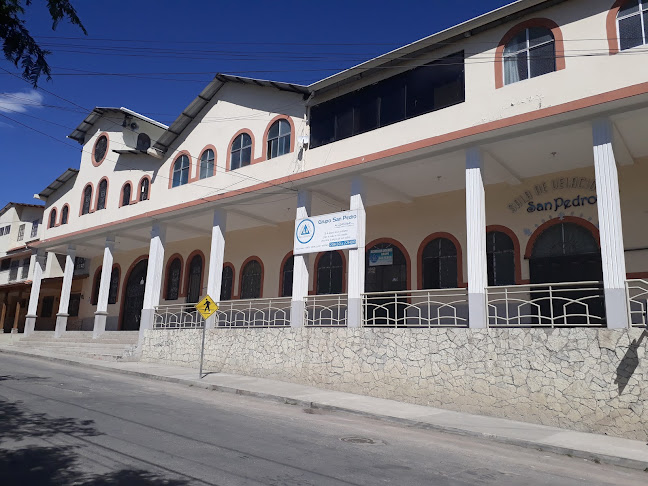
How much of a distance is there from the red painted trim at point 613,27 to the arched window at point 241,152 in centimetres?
1104

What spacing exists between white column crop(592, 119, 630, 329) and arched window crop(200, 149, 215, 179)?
12.9 meters

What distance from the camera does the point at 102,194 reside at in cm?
2473

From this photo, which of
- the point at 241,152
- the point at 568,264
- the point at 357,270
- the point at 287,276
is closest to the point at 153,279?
the point at 287,276

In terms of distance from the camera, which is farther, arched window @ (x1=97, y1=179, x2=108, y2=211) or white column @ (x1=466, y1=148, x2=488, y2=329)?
arched window @ (x1=97, y1=179, x2=108, y2=211)

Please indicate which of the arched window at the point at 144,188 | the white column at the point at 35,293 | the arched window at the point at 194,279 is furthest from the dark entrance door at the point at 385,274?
the white column at the point at 35,293

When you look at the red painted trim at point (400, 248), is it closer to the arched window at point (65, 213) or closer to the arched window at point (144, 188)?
the arched window at point (144, 188)

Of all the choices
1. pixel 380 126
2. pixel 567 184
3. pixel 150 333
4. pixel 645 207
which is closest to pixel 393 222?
pixel 380 126

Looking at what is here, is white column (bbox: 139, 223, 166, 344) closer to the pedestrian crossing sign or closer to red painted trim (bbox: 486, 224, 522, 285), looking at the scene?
the pedestrian crossing sign

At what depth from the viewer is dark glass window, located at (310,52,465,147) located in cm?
1292

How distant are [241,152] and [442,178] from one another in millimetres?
7355

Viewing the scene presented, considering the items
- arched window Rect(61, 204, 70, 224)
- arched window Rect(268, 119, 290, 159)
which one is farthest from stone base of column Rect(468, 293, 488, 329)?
arched window Rect(61, 204, 70, 224)

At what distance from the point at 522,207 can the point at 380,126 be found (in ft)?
14.8

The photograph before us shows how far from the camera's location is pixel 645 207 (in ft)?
40.0

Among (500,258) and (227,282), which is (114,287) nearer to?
(227,282)
